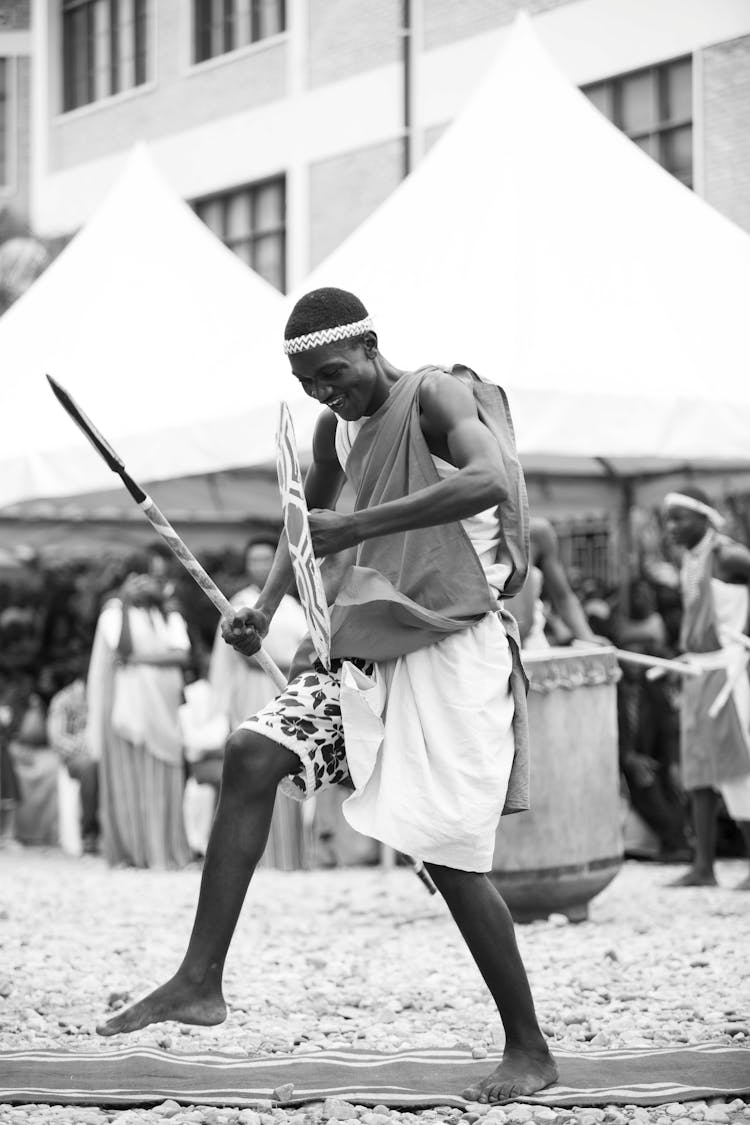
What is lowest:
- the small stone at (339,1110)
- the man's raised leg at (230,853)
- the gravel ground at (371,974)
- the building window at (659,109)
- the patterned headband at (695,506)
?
the gravel ground at (371,974)

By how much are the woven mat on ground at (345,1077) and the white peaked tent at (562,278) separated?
356 cm

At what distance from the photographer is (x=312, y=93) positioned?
17.1 m

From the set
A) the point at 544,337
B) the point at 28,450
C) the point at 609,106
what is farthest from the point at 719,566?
the point at 609,106

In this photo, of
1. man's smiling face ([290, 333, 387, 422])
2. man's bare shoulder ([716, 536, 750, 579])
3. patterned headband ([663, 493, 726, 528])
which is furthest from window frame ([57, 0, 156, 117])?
man's smiling face ([290, 333, 387, 422])

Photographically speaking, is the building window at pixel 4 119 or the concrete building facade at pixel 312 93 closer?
the concrete building facade at pixel 312 93

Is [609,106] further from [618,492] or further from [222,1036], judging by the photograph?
[222,1036]

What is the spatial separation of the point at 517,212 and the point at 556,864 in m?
3.39

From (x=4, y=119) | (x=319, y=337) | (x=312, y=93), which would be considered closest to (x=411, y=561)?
(x=319, y=337)

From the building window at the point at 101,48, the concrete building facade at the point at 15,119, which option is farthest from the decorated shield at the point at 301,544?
the concrete building facade at the point at 15,119

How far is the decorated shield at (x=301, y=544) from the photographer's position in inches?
142

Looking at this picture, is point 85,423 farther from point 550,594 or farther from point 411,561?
point 550,594

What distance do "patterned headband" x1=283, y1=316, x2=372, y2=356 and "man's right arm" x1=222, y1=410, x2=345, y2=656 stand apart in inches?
15.7

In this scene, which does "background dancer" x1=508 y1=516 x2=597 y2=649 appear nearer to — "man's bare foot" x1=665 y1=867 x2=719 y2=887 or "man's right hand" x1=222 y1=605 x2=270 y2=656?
"man's bare foot" x1=665 y1=867 x2=719 y2=887

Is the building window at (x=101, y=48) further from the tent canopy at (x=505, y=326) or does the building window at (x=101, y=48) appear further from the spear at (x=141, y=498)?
the spear at (x=141, y=498)
